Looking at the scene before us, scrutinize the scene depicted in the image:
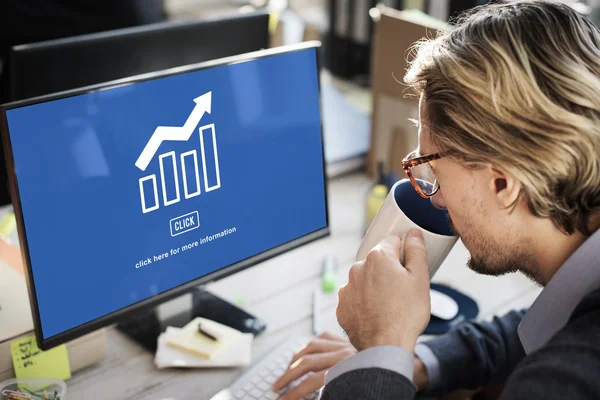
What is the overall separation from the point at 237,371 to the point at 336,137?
1012 millimetres

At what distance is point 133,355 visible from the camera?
4.19 feet

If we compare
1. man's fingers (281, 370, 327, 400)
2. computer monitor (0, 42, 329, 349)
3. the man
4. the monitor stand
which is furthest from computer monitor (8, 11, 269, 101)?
man's fingers (281, 370, 327, 400)

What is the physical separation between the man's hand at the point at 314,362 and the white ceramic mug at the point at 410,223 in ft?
0.52

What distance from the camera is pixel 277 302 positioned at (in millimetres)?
1448

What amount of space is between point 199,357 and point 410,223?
45 centimetres

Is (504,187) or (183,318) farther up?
(504,187)

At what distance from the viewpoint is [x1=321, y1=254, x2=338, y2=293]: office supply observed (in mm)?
1482

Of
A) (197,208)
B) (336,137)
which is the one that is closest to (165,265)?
(197,208)

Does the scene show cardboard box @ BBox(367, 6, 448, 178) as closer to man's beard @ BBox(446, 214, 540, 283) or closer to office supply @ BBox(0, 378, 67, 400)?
man's beard @ BBox(446, 214, 540, 283)

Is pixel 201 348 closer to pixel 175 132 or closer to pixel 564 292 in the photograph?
pixel 175 132

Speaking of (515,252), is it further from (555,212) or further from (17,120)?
(17,120)

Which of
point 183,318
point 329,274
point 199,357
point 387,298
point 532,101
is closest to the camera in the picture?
point 532,101

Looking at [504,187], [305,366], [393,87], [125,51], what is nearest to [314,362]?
[305,366]

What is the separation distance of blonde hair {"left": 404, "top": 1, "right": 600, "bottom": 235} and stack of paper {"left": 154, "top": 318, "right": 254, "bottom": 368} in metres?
0.55
